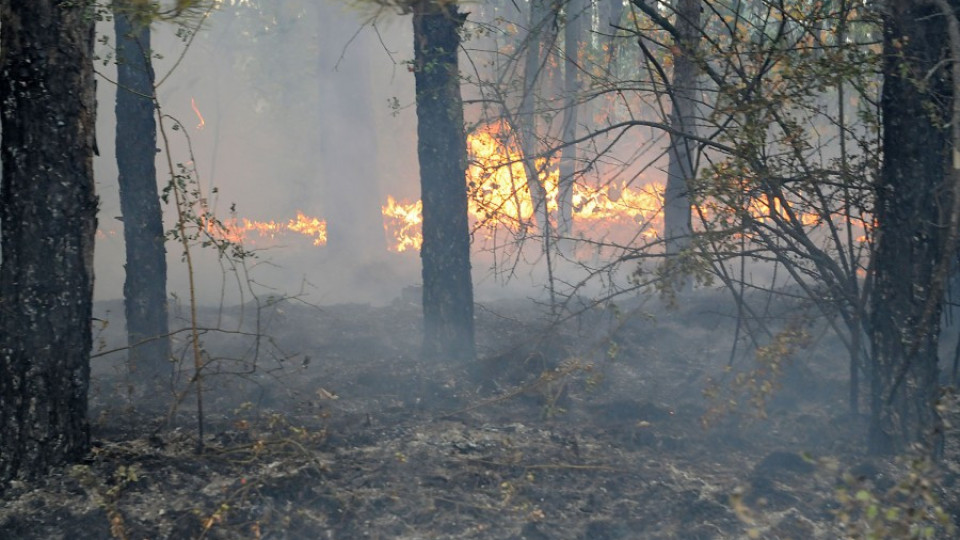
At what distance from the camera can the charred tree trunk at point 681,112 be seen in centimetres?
688

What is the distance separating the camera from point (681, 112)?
1123cm

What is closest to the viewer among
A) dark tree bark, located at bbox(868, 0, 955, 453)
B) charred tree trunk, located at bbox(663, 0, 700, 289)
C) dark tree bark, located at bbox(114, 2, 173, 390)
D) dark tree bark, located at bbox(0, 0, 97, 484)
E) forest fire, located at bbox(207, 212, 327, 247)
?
dark tree bark, located at bbox(0, 0, 97, 484)

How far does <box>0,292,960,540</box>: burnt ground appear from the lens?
5488mm

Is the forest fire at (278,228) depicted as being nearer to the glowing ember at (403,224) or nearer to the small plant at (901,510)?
the glowing ember at (403,224)

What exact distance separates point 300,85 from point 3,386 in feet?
87.8

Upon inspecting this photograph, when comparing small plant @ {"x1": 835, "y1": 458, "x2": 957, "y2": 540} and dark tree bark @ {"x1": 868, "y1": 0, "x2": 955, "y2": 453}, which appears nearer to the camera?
small plant @ {"x1": 835, "y1": 458, "x2": 957, "y2": 540}

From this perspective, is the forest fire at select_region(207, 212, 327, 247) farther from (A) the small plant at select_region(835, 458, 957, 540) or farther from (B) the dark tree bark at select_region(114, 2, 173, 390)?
(A) the small plant at select_region(835, 458, 957, 540)

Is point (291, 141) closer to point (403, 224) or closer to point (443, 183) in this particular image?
point (403, 224)

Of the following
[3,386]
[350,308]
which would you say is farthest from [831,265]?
[350,308]

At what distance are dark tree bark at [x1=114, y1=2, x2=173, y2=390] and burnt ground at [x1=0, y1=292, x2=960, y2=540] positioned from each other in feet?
2.24

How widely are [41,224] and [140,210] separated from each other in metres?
3.54

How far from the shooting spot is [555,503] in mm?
6031

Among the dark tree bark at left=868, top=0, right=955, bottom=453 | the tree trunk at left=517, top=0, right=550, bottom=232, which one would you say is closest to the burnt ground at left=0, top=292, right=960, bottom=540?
the dark tree bark at left=868, top=0, right=955, bottom=453

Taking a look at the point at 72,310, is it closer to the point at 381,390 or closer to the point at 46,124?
the point at 46,124
